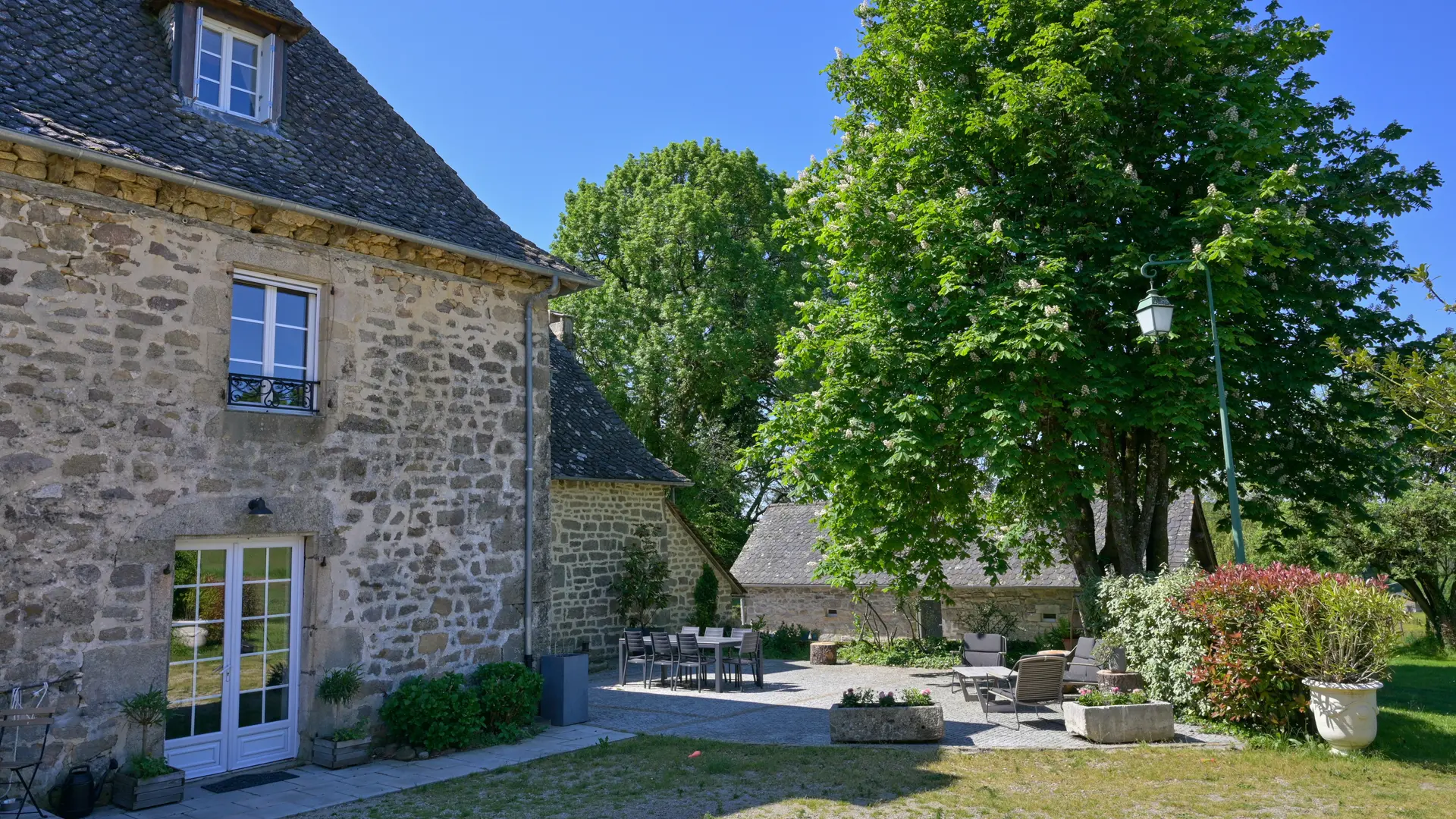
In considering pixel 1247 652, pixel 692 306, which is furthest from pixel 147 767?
pixel 692 306

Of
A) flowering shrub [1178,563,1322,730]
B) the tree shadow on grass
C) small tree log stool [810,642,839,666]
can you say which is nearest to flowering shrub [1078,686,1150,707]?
flowering shrub [1178,563,1322,730]

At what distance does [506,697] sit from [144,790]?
3.28 m

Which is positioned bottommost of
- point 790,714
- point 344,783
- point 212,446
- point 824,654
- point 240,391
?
point 824,654

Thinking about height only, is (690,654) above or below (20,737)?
below

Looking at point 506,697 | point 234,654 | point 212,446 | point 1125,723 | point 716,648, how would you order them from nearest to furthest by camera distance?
1. point 212,446
2. point 234,654
3. point 1125,723
4. point 506,697
5. point 716,648

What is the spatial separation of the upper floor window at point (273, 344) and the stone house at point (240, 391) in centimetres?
2

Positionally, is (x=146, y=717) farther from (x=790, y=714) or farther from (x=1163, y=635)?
(x=1163, y=635)

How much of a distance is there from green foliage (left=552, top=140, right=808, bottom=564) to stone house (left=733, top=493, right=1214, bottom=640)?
9.14ft

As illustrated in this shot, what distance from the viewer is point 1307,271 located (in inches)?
465

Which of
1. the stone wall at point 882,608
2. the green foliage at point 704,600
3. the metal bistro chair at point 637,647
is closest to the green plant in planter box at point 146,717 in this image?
the metal bistro chair at point 637,647

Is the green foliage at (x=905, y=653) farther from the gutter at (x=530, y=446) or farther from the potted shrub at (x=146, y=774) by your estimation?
the potted shrub at (x=146, y=774)

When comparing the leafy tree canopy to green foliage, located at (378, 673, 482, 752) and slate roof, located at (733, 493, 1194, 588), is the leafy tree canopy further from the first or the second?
green foliage, located at (378, 673, 482, 752)

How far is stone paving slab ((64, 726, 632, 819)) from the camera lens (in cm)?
664

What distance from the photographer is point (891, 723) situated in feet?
29.8
